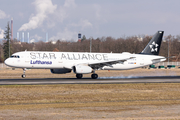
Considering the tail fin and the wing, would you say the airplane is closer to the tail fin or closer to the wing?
the wing

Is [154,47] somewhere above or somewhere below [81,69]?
above

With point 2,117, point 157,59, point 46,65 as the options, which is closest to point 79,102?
point 2,117

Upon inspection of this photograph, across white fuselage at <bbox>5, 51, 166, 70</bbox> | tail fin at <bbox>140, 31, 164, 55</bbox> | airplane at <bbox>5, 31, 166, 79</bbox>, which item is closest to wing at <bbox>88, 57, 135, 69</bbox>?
airplane at <bbox>5, 31, 166, 79</bbox>

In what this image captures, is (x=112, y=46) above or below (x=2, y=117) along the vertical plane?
above

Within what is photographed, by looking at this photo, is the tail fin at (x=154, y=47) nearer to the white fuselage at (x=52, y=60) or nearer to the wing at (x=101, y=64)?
the white fuselage at (x=52, y=60)

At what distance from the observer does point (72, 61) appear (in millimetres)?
42812

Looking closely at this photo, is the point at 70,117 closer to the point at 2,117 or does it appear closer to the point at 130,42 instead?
the point at 2,117

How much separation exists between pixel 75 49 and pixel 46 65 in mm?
105188

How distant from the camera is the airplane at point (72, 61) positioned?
4112 centimetres

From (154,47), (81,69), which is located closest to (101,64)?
(81,69)

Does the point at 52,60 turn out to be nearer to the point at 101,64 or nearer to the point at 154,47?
the point at 101,64

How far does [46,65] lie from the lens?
A: 1625 inches

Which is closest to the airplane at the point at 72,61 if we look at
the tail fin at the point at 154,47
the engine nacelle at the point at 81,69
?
the engine nacelle at the point at 81,69

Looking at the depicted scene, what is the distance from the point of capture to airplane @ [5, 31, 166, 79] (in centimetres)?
4112
